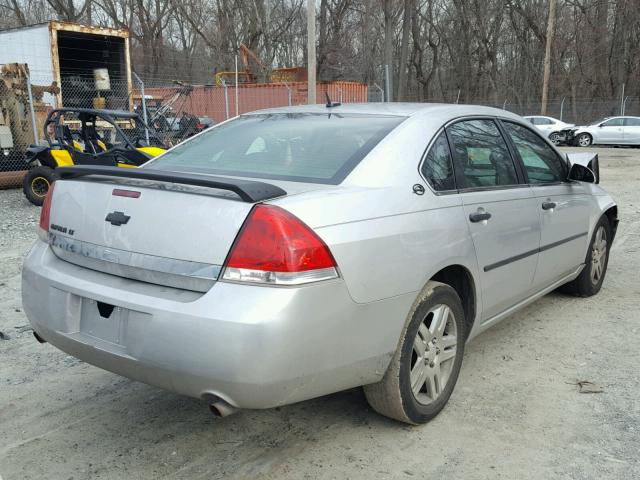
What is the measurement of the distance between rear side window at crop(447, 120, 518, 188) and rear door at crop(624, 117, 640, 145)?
80.4ft

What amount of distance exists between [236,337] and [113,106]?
16.7 m

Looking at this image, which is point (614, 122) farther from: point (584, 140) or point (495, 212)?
point (495, 212)

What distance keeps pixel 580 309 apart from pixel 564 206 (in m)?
1.07

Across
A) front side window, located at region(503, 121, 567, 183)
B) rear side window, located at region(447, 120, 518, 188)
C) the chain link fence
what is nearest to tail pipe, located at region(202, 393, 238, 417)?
rear side window, located at region(447, 120, 518, 188)

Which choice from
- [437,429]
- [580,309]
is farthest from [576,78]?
[437,429]

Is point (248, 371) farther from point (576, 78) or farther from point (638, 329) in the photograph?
point (576, 78)

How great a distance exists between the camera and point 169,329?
2266 mm

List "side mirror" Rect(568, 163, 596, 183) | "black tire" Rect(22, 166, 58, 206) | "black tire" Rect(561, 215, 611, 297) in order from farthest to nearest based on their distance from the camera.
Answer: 1. "black tire" Rect(22, 166, 58, 206)
2. "black tire" Rect(561, 215, 611, 297)
3. "side mirror" Rect(568, 163, 596, 183)

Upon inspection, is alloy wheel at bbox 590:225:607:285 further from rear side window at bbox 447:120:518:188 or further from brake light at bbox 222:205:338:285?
brake light at bbox 222:205:338:285

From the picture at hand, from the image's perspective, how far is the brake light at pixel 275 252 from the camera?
2246mm

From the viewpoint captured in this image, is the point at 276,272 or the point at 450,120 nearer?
the point at 276,272

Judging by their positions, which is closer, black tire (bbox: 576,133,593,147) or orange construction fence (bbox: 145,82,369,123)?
orange construction fence (bbox: 145,82,369,123)

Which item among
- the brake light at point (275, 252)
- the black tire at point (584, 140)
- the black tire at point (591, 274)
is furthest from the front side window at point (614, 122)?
the brake light at point (275, 252)

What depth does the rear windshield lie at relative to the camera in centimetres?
292
